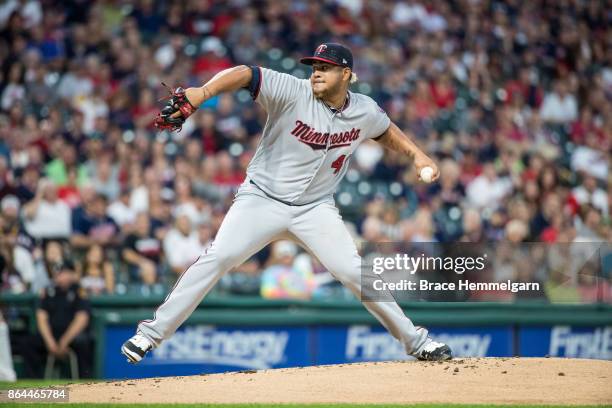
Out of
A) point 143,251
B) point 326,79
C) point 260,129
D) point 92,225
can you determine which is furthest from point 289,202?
point 260,129

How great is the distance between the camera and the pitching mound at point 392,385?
5.70 meters

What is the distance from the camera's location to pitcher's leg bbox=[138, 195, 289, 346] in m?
5.91

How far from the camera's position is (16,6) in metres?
13.8

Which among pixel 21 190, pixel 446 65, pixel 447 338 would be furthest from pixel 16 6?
pixel 447 338

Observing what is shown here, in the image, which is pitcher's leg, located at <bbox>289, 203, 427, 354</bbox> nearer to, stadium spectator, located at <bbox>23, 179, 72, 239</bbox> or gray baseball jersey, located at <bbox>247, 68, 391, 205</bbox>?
gray baseball jersey, located at <bbox>247, 68, 391, 205</bbox>

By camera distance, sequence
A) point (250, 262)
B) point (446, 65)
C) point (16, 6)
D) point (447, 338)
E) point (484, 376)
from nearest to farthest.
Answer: point (484, 376) → point (447, 338) → point (250, 262) → point (16, 6) → point (446, 65)

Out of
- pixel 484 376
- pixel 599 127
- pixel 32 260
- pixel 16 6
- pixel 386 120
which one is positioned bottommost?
pixel 484 376

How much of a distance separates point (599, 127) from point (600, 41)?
8.25 ft

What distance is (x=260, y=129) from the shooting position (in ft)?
41.3

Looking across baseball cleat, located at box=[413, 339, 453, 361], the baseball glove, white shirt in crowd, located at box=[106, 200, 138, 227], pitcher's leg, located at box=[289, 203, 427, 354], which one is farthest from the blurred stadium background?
the baseball glove

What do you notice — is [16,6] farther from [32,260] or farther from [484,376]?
[484,376]

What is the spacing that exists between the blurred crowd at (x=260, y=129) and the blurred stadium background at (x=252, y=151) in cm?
3

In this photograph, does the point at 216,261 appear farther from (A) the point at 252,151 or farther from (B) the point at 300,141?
(A) the point at 252,151

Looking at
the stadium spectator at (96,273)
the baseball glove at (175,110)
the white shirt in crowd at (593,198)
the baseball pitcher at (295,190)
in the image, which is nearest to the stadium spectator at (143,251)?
the stadium spectator at (96,273)
